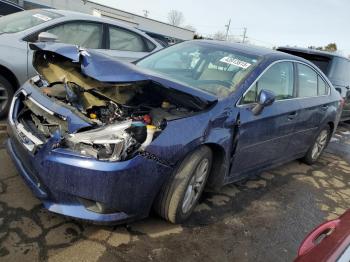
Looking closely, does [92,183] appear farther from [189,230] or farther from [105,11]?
[105,11]

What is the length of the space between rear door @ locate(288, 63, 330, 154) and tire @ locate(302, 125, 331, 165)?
0.26 m

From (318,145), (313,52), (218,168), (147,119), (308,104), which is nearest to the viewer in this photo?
(147,119)

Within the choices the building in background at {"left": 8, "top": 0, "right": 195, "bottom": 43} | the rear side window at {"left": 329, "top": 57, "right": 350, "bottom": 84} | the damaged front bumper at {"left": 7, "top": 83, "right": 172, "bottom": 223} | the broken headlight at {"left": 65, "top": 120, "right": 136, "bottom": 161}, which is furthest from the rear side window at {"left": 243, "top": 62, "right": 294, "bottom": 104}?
the building in background at {"left": 8, "top": 0, "right": 195, "bottom": 43}

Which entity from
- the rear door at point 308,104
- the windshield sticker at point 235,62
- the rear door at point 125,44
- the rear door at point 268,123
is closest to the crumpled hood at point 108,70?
the rear door at point 268,123

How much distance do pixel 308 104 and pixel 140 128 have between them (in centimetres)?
292

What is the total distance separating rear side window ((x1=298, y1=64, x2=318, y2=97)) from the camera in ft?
15.5

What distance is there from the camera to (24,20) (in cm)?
539

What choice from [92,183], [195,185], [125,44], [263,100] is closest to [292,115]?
[263,100]

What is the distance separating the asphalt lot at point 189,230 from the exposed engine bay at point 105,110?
69 centimetres

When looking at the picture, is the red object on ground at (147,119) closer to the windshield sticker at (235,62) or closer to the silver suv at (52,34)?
the windshield sticker at (235,62)

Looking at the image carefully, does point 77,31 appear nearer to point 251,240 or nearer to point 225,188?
point 225,188

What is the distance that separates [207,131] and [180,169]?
40 centimetres

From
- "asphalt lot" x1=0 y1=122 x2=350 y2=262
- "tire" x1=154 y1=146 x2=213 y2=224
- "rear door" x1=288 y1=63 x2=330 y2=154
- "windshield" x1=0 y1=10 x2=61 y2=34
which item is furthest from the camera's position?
"windshield" x1=0 y1=10 x2=61 y2=34

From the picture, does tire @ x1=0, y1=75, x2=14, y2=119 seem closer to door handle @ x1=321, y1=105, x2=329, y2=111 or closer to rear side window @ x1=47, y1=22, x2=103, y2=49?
rear side window @ x1=47, y1=22, x2=103, y2=49
